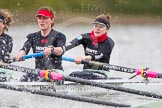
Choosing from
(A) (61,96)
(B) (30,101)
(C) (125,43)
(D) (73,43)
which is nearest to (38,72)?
(B) (30,101)

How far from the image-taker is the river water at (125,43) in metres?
15.6

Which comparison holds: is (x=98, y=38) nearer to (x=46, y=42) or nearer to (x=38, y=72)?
(x=46, y=42)

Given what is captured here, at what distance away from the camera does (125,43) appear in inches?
→ 864

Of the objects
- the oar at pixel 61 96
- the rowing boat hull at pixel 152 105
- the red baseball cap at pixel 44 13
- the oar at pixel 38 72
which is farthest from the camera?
the red baseball cap at pixel 44 13

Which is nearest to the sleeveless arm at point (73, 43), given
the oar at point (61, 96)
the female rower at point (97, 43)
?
the female rower at point (97, 43)

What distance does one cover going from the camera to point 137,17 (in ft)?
93.0

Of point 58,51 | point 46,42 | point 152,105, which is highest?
point 46,42

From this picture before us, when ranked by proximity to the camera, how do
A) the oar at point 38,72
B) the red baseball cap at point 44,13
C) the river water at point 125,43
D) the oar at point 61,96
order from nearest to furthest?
the oar at point 61,96 → the oar at point 38,72 → the red baseball cap at point 44,13 → the river water at point 125,43

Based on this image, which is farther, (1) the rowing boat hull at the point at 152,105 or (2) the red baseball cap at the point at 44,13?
(2) the red baseball cap at the point at 44,13

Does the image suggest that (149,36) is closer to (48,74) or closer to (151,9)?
(151,9)

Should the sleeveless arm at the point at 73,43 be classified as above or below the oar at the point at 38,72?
above

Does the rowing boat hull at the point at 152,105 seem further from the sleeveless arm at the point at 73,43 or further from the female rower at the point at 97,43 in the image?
the sleeveless arm at the point at 73,43

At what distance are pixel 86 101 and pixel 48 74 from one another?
773mm

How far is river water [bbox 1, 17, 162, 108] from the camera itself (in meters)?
15.6
